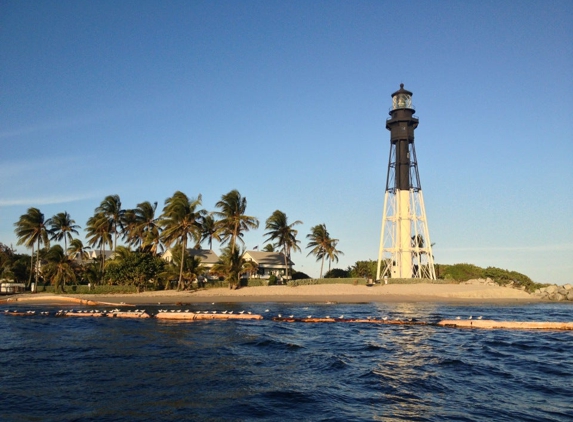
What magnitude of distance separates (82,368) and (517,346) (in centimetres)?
2073

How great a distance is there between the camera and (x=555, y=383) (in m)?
16.0

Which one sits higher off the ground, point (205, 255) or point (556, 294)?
point (205, 255)

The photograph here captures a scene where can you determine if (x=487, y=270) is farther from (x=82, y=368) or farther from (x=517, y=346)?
(x=82, y=368)

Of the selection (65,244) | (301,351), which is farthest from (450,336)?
(65,244)

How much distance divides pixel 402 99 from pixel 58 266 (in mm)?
56583

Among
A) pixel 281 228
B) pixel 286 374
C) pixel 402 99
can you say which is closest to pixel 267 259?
pixel 281 228

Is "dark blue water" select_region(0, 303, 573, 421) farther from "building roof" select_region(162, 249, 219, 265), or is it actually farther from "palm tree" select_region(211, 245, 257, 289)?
"building roof" select_region(162, 249, 219, 265)

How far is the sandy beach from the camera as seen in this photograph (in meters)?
52.5

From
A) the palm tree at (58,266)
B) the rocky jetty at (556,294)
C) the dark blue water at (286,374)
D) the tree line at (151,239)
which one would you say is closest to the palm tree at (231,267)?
the tree line at (151,239)

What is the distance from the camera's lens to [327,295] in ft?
182

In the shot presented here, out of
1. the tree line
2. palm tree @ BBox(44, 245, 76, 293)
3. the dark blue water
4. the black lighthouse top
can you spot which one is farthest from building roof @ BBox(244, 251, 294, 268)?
the dark blue water

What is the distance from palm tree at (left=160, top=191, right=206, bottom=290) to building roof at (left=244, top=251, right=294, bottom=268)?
58.4 ft

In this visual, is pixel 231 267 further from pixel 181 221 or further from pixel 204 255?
pixel 204 255

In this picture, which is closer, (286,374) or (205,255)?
(286,374)
